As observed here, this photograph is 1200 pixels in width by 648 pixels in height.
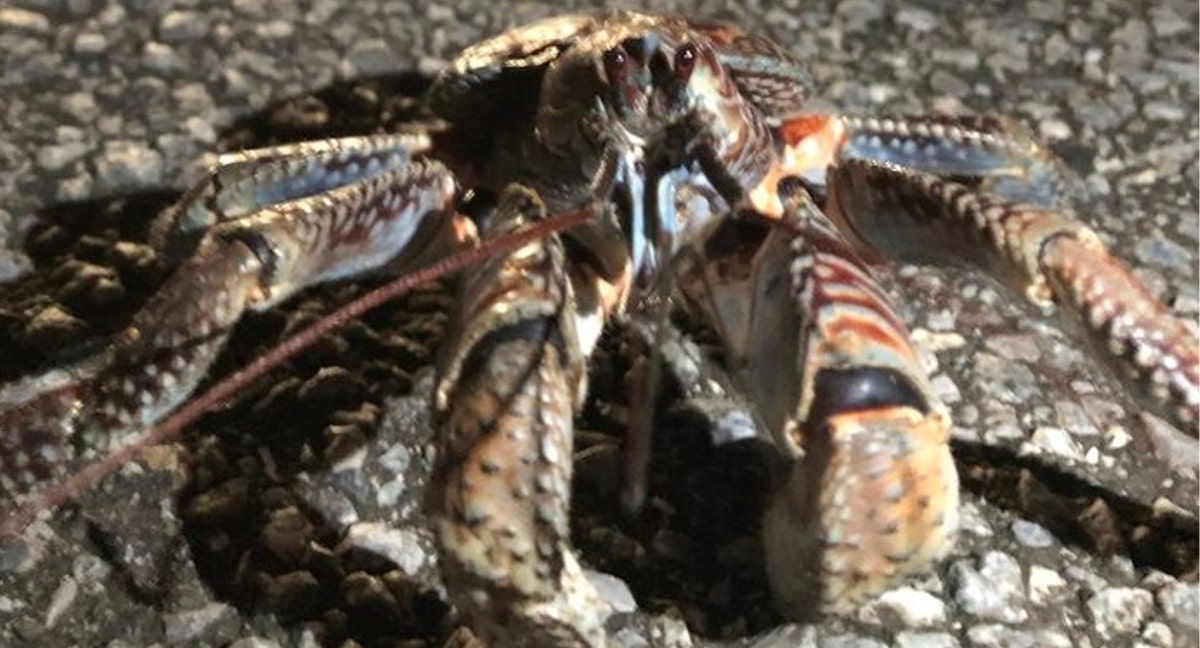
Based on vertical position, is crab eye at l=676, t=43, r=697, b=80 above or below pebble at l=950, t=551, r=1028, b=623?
above

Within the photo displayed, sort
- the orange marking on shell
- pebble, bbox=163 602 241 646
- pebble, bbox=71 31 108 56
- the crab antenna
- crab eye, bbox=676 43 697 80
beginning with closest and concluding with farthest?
the crab antenna, crab eye, bbox=676 43 697 80, pebble, bbox=163 602 241 646, the orange marking on shell, pebble, bbox=71 31 108 56

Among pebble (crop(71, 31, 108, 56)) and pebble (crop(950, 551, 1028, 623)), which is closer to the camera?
pebble (crop(950, 551, 1028, 623))

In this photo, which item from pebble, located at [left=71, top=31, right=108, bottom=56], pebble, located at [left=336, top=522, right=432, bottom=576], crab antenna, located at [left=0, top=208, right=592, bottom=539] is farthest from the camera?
pebble, located at [left=71, top=31, right=108, bottom=56]

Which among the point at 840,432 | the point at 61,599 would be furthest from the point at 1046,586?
the point at 61,599

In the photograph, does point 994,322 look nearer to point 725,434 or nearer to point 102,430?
point 725,434

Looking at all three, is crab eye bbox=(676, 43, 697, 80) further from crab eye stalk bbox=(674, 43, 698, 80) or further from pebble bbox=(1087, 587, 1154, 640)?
pebble bbox=(1087, 587, 1154, 640)

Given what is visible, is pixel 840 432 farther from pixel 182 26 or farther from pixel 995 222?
pixel 182 26

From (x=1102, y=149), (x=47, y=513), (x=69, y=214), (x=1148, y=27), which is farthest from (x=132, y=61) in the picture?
(x=1148, y=27)

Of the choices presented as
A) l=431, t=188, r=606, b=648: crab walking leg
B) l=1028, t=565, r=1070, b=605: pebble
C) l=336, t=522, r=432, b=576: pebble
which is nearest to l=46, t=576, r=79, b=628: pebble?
l=336, t=522, r=432, b=576: pebble
